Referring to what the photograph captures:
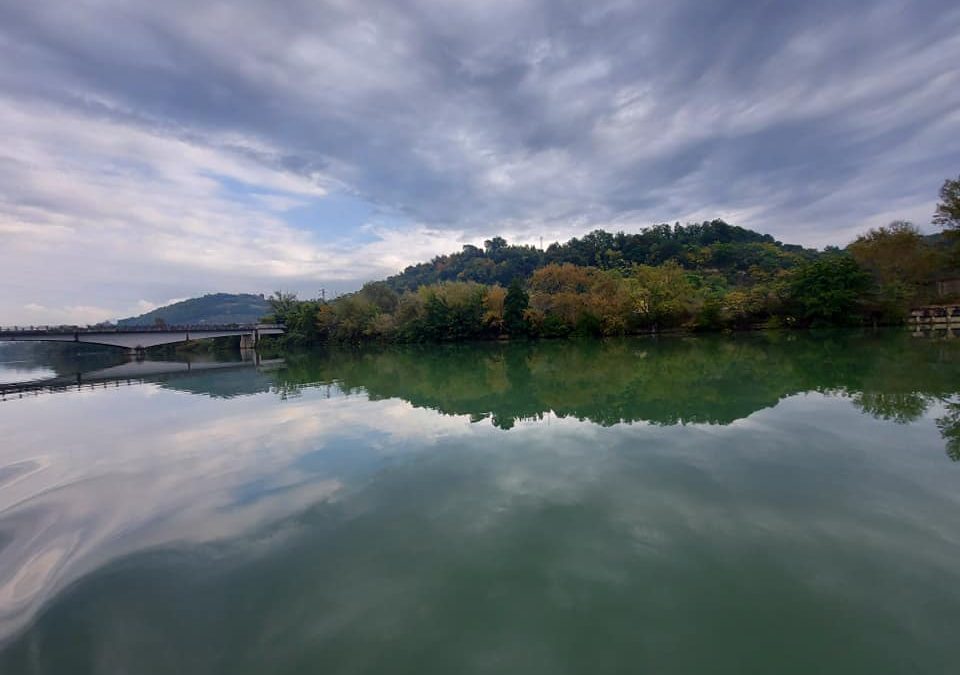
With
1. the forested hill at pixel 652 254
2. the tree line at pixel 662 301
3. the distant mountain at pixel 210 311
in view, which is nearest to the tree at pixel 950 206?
the tree line at pixel 662 301

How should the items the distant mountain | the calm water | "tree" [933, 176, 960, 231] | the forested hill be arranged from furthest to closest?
the distant mountain
the forested hill
"tree" [933, 176, 960, 231]
the calm water

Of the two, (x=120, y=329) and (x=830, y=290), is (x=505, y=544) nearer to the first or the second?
(x=830, y=290)

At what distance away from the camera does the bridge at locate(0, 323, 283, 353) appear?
43.5 meters

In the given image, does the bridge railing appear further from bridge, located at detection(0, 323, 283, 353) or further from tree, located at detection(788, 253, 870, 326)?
tree, located at detection(788, 253, 870, 326)

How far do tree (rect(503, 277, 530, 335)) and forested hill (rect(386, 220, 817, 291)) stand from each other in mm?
31124

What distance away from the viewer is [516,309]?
137 ft

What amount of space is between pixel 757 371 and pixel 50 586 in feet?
60.9

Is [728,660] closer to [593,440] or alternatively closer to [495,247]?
[593,440]

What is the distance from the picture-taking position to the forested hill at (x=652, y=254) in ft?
237

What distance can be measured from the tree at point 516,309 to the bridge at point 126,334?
38.8 meters

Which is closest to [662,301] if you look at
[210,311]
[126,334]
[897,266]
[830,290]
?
[830,290]

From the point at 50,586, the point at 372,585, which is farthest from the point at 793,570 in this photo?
the point at 50,586

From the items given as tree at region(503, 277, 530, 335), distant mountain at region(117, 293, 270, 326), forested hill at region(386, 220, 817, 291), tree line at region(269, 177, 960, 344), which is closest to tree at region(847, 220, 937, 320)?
tree line at region(269, 177, 960, 344)

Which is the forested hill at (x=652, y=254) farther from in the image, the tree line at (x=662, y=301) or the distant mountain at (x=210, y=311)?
the distant mountain at (x=210, y=311)
